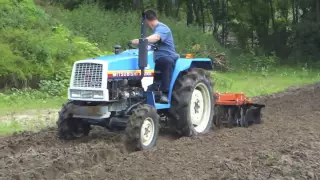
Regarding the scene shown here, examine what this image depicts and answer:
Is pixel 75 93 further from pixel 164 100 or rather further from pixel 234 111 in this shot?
pixel 234 111

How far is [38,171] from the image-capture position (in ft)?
23.6

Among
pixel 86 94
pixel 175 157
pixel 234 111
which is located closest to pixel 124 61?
pixel 86 94

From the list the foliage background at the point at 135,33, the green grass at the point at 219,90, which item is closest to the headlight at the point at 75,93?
the green grass at the point at 219,90

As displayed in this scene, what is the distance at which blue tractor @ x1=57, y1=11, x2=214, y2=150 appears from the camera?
28.8 feet

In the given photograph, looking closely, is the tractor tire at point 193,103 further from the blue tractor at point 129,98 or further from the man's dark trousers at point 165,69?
the man's dark trousers at point 165,69

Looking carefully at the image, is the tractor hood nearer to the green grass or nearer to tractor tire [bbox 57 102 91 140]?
tractor tire [bbox 57 102 91 140]

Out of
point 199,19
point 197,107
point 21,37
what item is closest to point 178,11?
point 199,19

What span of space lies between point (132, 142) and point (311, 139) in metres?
2.94

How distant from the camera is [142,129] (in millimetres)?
8688

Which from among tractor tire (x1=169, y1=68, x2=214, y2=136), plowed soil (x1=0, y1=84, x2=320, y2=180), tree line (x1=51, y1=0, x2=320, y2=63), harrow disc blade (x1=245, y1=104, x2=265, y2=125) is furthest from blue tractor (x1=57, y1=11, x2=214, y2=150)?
tree line (x1=51, y1=0, x2=320, y2=63)

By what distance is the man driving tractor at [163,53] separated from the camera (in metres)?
9.62

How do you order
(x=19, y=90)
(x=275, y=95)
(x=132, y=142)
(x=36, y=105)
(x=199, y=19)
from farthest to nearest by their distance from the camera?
1. (x=199, y=19)
2. (x=275, y=95)
3. (x=19, y=90)
4. (x=36, y=105)
5. (x=132, y=142)

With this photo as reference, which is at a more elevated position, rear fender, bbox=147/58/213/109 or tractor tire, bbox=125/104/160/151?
rear fender, bbox=147/58/213/109

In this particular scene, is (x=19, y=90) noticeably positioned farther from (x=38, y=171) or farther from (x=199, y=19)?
(x=199, y=19)
